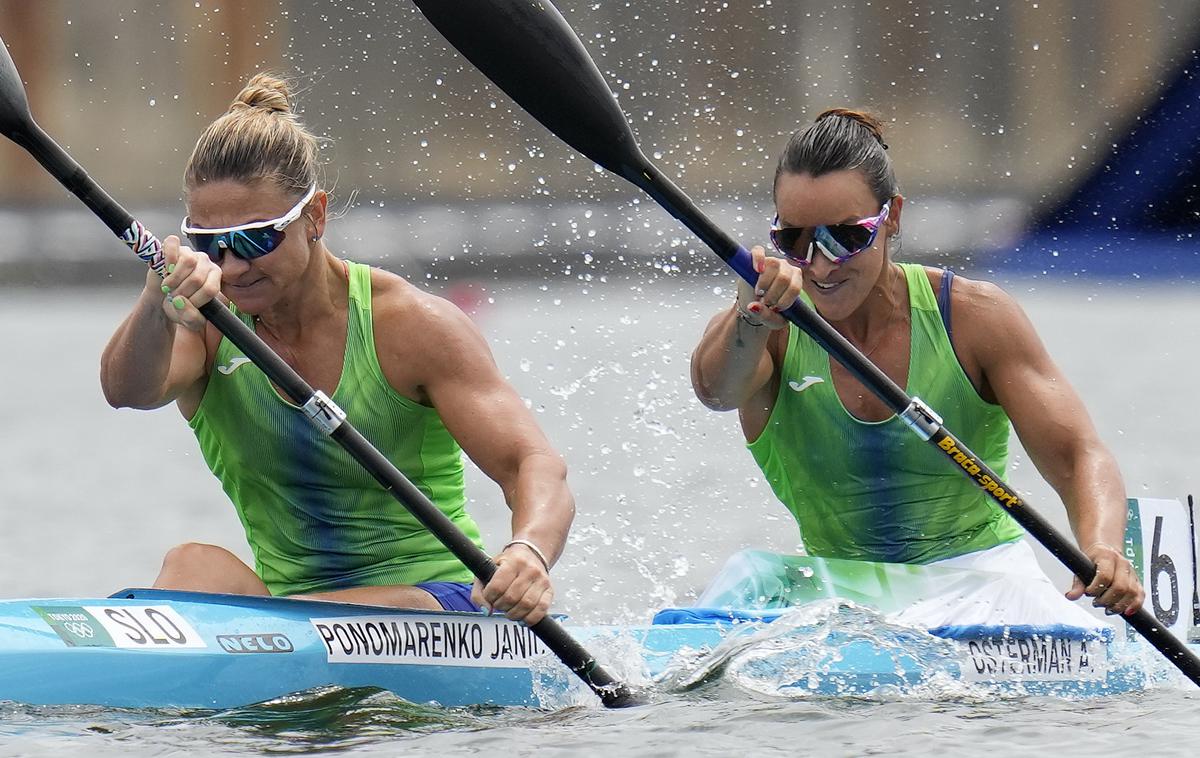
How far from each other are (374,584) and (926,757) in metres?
1.30

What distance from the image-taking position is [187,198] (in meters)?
3.52

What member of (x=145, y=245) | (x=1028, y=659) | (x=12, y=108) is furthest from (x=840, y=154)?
(x=12, y=108)

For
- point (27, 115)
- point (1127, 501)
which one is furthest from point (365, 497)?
point (1127, 501)

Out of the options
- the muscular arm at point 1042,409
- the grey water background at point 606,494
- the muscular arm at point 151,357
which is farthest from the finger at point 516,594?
the muscular arm at point 1042,409

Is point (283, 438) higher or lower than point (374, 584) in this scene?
higher

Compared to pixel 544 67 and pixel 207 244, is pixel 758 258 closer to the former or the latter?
pixel 544 67

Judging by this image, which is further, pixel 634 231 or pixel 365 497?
pixel 634 231

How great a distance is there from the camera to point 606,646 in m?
3.88

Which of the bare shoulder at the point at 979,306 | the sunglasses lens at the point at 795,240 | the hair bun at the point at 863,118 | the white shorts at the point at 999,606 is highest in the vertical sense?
the hair bun at the point at 863,118

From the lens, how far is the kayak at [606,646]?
3357 millimetres

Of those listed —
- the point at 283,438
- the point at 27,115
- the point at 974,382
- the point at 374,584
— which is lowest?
the point at 374,584

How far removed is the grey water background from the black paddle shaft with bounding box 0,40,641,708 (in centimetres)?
25

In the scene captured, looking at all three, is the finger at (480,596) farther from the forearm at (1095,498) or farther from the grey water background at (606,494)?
the forearm at (1095,498)

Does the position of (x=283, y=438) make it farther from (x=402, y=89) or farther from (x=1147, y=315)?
(x=1147, y=315)
